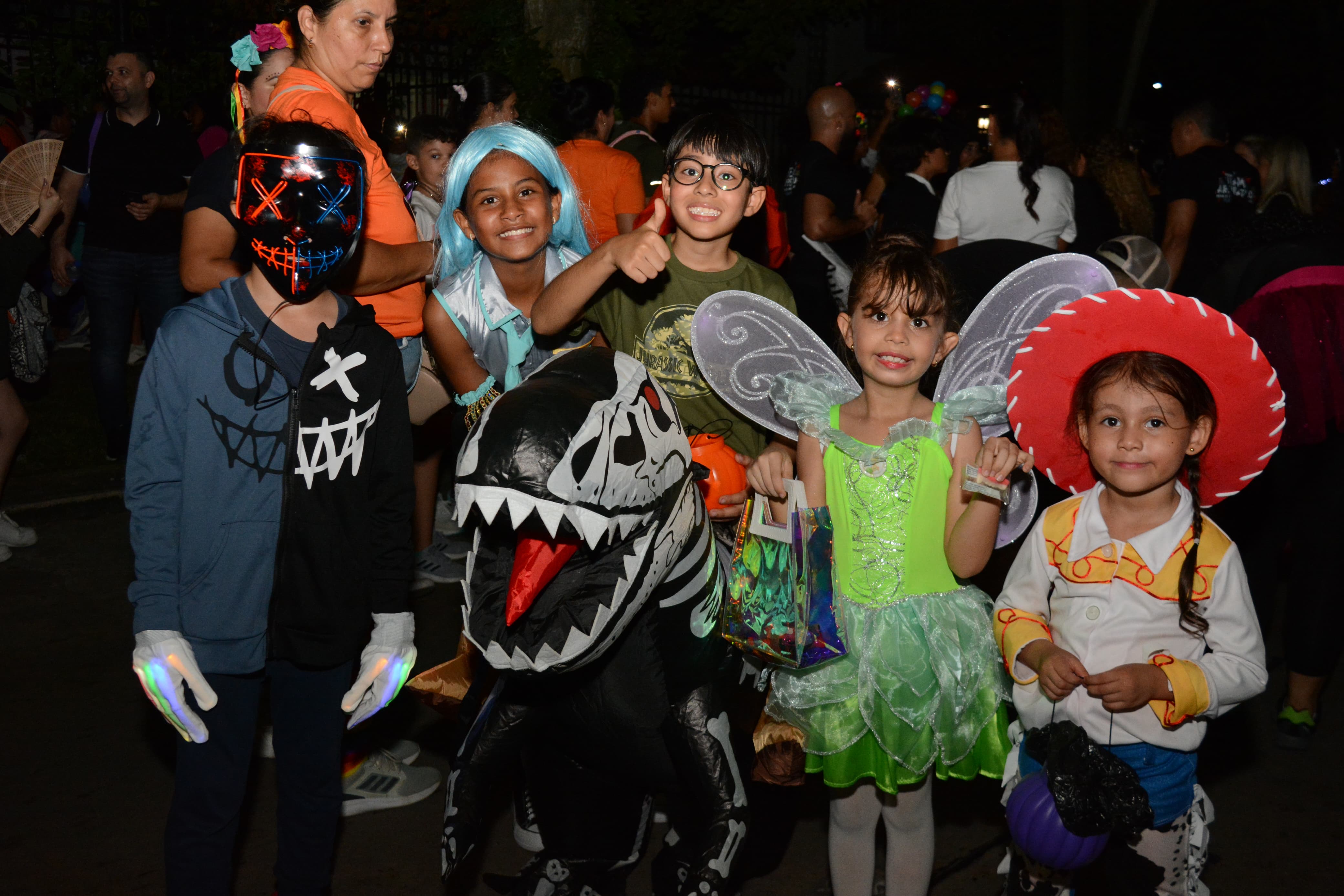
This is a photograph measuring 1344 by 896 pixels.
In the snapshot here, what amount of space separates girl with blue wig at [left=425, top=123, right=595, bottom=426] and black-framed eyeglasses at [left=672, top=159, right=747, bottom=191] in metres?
0.39

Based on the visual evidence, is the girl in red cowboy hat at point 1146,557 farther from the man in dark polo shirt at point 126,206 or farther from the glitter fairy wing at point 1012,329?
the man in dark polo shirt at point 126,206

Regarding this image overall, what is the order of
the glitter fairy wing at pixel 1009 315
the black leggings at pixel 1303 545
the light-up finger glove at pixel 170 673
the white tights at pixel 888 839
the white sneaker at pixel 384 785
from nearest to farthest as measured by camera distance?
the light-up finger glove at pixel 170 673 < the glitter fairy wing at pixel 1009 315 < the white tights at pixel 888 839 < the white sneaker at pixel 384 785 < the black leggings at pixel 1303 545

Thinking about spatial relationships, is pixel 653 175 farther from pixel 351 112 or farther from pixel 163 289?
pixel 351 112

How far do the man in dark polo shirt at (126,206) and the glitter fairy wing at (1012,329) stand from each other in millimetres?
4668

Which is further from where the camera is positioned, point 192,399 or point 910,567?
point 910,567

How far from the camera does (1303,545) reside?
3.98 meters

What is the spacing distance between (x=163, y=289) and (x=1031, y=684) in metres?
5.22

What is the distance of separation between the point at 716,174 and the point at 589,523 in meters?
1.15

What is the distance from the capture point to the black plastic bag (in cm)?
222

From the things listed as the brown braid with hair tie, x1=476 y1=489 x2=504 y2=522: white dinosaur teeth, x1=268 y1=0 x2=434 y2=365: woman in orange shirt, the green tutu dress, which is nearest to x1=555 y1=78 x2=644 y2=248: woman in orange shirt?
x1=268 y1=0 x2=434 y2=365: woman in orange shirt

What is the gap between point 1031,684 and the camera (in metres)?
2.44

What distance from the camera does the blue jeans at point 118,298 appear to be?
6039 millimetres

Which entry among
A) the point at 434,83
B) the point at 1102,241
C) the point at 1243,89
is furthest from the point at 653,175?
the point at 1243,89

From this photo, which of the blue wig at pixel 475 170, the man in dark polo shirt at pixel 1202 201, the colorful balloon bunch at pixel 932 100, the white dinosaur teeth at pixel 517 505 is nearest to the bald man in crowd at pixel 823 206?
the man in dark polo shirt at pixel 1202 201
